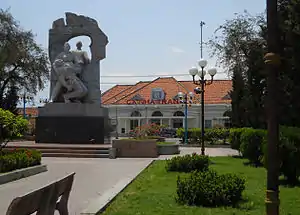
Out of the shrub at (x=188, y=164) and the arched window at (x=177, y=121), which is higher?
the arched window at (x=177, y=121)

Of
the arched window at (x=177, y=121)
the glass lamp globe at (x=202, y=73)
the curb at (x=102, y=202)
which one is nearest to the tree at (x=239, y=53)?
the glass lamp globe at (x=202, y=73)

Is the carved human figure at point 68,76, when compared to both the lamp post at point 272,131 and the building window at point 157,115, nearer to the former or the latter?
the lamp post at point 272,131

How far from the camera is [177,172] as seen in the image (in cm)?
1467

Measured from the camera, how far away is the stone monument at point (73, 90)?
27.0 metres

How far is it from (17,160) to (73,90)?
1383 centimetres

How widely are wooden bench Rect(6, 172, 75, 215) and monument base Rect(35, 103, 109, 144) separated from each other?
64.5 ft

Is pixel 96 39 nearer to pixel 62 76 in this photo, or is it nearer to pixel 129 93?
pixel 62 76

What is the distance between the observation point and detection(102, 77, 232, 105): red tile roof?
57.4 meters

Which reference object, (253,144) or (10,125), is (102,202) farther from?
(253,144)

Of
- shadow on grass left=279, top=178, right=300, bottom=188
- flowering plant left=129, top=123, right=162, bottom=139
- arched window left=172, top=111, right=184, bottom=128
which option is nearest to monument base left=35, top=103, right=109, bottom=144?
flowering plant left=129, top=123, right=162, bottom=139

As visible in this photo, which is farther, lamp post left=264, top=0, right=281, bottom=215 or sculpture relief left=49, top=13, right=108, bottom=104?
sculpture relief left=49, top=13, right=108, bottom=104

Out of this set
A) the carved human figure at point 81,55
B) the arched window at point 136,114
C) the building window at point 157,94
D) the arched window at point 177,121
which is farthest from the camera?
the building window at point 157,94

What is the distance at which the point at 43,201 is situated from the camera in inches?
229

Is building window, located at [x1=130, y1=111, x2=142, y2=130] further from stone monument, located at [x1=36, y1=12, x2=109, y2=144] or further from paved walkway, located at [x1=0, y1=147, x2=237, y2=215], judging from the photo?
paved walkway, located at [x1=0, y1=147, x2=237, y2=215]
